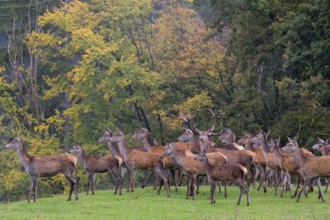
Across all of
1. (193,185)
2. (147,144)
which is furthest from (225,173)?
(147,144)

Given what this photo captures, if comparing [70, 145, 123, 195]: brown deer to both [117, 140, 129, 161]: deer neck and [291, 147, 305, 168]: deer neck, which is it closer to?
[117, 140, 129, 161]: deer neck

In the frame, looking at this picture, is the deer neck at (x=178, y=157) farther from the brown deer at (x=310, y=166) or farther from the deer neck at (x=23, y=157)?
the deer neck at (x=23, y=157)

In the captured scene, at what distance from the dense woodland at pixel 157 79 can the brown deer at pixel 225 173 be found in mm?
10788

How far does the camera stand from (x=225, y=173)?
19.2 m

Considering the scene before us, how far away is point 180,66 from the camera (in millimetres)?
36281

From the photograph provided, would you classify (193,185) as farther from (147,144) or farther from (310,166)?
(147,144)

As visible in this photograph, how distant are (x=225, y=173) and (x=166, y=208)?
1.82 meters

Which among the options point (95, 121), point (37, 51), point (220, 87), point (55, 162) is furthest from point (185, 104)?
point (55, 162)

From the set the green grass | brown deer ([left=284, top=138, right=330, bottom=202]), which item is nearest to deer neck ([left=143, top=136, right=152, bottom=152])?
the green grass

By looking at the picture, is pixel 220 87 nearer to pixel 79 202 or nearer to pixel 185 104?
pixel 185 104

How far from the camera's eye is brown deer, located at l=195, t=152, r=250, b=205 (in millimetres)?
18922

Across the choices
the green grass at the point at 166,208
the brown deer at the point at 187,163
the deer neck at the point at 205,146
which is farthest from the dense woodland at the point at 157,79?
the green grass at the point at 166,208

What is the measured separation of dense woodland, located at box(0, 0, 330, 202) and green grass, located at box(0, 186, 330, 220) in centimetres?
1022

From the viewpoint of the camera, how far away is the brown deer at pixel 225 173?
745 inches
